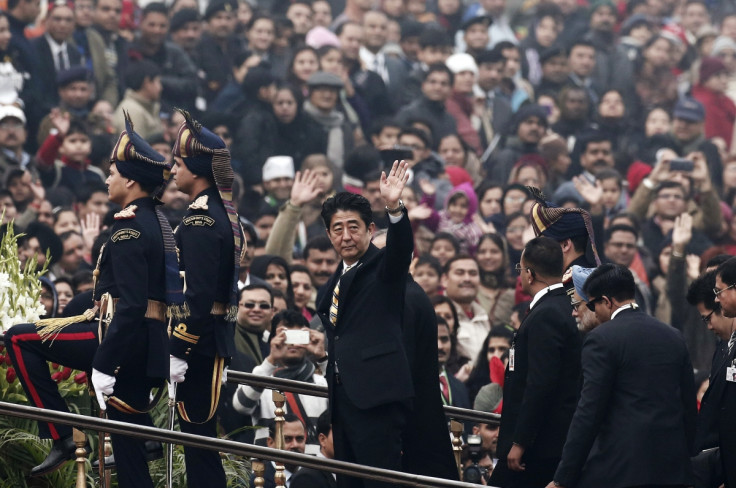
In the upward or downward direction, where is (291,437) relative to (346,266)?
downward

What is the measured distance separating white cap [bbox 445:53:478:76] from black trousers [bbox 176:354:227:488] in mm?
9873

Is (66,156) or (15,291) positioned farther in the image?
(66,156)

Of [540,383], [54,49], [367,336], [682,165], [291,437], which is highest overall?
[54,49]

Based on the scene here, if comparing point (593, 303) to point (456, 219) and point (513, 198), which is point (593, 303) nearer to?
point (456, 219)

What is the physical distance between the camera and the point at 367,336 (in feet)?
26.7

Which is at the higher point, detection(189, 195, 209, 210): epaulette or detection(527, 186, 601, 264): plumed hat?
detection(189, 195, 209, 210): epaulette

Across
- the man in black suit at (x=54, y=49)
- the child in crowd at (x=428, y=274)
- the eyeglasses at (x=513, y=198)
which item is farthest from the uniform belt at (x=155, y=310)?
the eyeglasses at (x=513, y=198)

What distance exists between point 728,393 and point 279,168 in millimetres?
7235

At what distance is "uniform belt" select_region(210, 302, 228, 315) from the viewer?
841cm

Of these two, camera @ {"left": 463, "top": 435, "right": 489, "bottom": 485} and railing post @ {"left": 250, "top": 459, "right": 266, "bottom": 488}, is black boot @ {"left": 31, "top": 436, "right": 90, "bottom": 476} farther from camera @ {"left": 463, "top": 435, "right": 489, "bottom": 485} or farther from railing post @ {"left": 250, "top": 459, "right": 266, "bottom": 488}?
camera @ {"left": 463, "top": 435, "right": 489, "bottom": 485}

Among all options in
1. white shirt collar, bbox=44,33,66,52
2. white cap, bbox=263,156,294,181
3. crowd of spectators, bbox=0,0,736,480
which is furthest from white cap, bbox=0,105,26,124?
white cap, bbox=263,156,294,181

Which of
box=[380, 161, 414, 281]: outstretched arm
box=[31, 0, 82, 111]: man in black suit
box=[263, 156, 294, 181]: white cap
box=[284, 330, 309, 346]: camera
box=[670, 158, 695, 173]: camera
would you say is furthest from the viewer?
box=[670, 158, 695, 173]: camera

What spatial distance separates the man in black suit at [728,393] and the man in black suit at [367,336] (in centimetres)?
174

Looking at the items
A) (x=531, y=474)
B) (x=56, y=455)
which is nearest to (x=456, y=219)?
(x=531, y=474)
